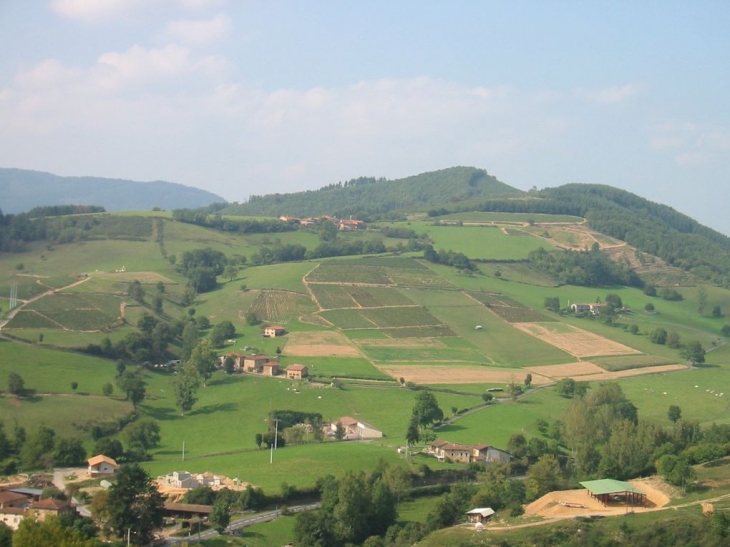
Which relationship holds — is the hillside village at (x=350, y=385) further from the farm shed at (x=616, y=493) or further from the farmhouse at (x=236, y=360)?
the farmhouse at (x=236, y=360)

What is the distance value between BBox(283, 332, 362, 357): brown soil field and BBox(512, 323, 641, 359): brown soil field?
21.5 metres

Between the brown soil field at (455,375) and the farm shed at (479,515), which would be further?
the brown soil field at (455,375)

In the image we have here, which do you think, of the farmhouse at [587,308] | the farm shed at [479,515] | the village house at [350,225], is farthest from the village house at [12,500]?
the village house at [350,225]

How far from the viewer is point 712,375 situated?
89062 mm

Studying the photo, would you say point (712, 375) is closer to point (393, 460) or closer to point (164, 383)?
point (393, 460)

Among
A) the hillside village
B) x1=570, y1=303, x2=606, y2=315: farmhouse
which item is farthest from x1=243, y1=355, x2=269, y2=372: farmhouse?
x1=570, y1=303, x2=606, y2=315: farmhouse

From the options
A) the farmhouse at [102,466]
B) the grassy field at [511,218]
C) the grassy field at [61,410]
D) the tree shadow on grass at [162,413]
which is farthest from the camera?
the grassy field at [511,218]

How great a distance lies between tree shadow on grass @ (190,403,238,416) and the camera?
2849 inches

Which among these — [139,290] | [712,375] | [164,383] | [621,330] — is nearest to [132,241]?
[139,290]

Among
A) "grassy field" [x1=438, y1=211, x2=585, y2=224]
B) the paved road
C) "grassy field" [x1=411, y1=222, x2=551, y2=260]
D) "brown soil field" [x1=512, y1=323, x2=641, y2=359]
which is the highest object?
"grassy field" [x1=438, y1=211, x2=585, y2=224]

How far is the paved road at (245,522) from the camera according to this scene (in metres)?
45.4

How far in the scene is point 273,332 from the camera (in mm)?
94375

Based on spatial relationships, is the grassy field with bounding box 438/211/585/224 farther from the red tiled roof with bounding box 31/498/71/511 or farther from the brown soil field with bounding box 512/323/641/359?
the red tiled roof with bounding box 31/498/71/511

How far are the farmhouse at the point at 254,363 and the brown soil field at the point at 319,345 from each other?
12.0 feet
